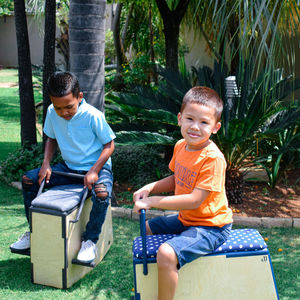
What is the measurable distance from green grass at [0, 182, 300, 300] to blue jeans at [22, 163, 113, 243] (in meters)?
0.35

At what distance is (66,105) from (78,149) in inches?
16.3

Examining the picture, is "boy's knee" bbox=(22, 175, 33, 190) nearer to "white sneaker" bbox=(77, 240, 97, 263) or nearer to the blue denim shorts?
"white sneaker" bbox=(77, 240, 97, 263)

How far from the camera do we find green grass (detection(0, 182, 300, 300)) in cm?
334

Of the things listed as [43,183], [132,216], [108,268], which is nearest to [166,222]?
[108,268]

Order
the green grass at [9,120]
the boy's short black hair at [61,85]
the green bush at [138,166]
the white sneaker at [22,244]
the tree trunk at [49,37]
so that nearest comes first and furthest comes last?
1. the boy's short black hair at [61,85]
2. the white sneaker at [22,244]
3. the green bush at [138,166]
4. the tree trunk at [49,37]
5. the green grass at [9,120]

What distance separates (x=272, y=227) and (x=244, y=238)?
190cm

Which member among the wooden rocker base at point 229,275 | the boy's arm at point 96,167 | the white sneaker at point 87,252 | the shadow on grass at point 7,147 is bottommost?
the shadow on grass at point 7,147

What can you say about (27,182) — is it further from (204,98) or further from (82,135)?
(204,98)

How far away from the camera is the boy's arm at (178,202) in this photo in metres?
2.71

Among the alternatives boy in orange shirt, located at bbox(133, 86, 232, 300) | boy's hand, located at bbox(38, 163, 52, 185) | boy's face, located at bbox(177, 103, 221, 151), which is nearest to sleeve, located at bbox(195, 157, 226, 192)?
boy in orange shirt, located at bbox(133, 86, 232, 300)

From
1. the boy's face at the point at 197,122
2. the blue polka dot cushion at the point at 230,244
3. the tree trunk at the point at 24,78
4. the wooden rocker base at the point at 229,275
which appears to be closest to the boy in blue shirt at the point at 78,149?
the blue polka dot cushion at the point at 230,244

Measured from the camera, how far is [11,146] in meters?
8.28

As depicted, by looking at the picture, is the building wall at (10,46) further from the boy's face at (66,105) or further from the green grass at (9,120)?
the boy's face at (66,105)

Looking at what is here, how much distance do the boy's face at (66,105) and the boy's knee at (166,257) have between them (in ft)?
4.96
